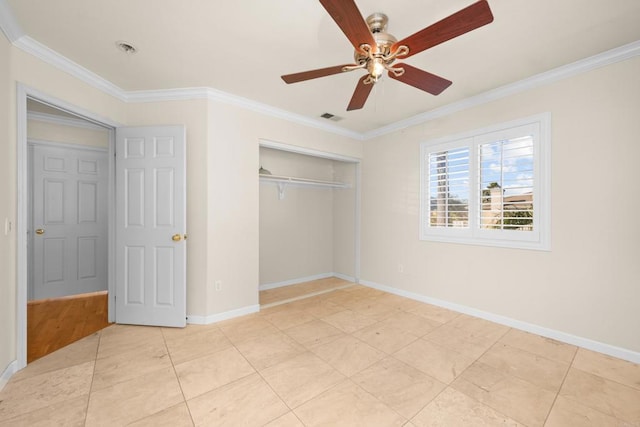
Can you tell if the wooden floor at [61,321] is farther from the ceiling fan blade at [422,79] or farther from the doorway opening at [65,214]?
the ceiling fan blade at [422,79]

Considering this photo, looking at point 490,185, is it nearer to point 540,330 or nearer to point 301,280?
point 540,330

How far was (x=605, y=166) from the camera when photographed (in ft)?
8.02

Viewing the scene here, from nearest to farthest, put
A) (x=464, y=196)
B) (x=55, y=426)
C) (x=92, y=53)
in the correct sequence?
(x=55, y=426), (x=92, y=53), (x=464, y=196)

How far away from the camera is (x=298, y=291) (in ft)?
14.4

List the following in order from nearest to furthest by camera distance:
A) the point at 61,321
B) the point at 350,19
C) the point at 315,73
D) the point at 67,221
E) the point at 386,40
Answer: the point at 350,19, the point at 386,40, the point at 315,73, the point at 61,321, the point at 67,221

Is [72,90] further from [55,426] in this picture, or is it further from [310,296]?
[310,296]

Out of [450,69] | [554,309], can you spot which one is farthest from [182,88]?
[554,309]

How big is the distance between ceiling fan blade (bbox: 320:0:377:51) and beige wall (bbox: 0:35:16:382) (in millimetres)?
2454

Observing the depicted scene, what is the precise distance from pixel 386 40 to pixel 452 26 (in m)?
0.43

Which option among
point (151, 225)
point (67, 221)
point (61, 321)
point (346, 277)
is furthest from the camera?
point (346, 277)

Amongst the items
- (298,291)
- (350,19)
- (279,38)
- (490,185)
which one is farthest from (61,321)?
(490,185)

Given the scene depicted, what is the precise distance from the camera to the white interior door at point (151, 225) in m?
2.98

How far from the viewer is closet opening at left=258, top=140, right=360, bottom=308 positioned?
4516 millimetres

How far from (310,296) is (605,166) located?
3.63 metres
